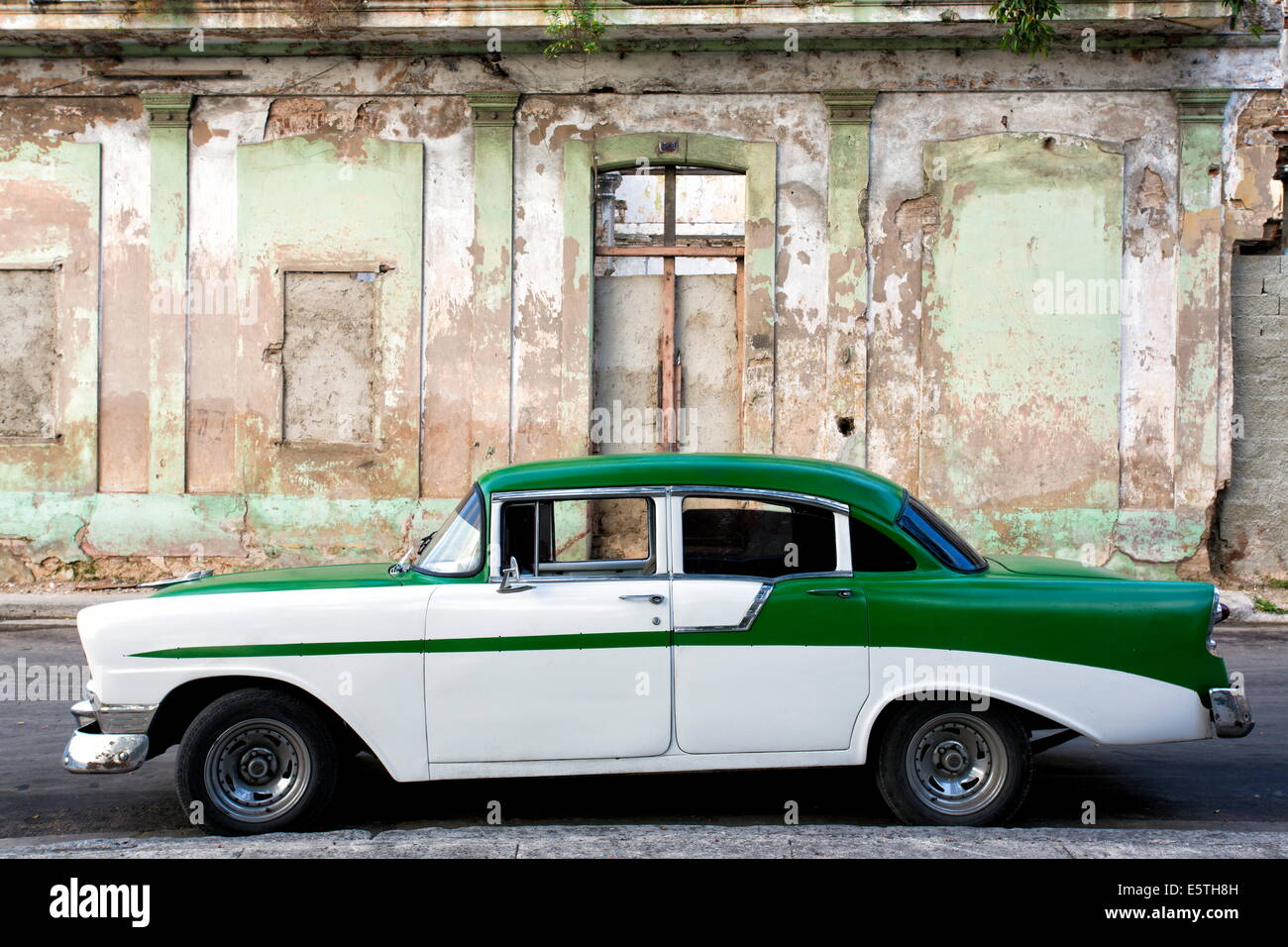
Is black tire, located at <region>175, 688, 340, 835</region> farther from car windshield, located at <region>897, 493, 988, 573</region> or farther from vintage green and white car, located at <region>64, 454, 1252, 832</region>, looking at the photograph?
car windshield, located at <region>897, 493, 988, 573</region>

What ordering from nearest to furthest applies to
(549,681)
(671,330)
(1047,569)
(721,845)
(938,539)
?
1. (721,845)
2. (549,681)
3. (938,539)
4. (1047,569)
5. (671,330)

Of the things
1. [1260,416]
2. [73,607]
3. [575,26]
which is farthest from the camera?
[1260,416]

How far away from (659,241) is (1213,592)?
811cm

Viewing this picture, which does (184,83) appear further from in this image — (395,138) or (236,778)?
(236,778)

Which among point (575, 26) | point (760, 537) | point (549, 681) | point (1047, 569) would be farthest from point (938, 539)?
point (575, 26)

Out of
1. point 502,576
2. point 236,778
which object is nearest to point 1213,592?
point 502,576

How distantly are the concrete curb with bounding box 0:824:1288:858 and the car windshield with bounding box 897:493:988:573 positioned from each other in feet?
3.64

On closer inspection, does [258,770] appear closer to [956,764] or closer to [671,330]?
[956,764]

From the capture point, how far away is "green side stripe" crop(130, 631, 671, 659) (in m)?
4.79

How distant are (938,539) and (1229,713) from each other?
129cm

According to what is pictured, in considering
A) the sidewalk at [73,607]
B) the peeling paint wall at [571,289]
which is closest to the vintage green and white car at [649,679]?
the sidewalk at [73,607]

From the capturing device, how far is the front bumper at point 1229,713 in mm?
4781

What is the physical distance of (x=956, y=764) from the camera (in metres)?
4.91

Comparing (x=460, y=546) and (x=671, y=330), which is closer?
(x=460, y=546)
